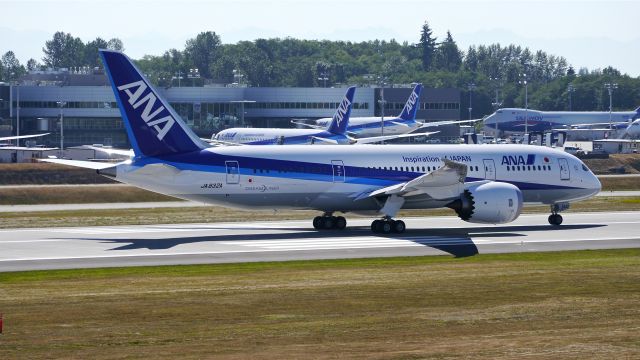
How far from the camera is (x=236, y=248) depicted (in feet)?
138

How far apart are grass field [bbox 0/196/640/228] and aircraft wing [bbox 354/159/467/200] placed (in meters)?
8.63

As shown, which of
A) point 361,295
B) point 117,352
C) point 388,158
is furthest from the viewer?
point 388,158

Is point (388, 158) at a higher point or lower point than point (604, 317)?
higher

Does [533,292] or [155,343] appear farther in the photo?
[533,292]

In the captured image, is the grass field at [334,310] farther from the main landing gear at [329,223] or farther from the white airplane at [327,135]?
the white airplane at [327,135]

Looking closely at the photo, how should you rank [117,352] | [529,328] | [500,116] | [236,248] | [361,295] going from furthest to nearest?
[500,116], [236,248], [361,295], [529,328], [117,352]

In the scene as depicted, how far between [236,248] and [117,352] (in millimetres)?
19145

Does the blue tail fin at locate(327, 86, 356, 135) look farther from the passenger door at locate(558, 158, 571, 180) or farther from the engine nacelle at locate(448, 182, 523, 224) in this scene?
the engine nacelle at locate(448, 182, 523, 224)

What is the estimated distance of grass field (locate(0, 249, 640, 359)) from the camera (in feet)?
76.9

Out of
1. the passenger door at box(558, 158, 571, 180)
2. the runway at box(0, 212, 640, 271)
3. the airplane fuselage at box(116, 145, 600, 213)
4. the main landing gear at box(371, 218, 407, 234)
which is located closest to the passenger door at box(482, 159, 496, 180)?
the airplane fuselage at box(116, 145, 600, 213)

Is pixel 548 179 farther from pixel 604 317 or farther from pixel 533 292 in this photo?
pixel 604 317

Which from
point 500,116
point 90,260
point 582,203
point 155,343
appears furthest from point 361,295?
point 500,116

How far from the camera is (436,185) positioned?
46.8 meters

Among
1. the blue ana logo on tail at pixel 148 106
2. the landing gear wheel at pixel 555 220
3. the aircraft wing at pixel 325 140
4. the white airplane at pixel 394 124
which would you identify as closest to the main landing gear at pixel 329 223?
the blue ana logo on tail at pixel 148 106
